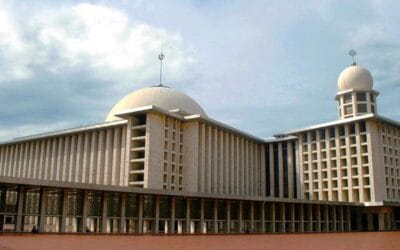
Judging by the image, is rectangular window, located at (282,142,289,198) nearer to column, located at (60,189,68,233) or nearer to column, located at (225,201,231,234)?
column, located at (225,201,231,234)

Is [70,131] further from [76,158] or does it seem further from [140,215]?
[140,215]

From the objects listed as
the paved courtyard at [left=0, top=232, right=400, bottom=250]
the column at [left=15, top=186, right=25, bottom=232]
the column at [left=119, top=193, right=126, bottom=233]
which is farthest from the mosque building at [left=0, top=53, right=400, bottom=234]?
the paved courtyard at [left=0, top=232, right=400, bottom=250]

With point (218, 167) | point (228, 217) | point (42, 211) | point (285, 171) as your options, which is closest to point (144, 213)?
point (228, 217)

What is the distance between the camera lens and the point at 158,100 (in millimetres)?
68000

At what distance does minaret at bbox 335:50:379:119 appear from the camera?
242ft

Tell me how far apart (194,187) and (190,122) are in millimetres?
8780

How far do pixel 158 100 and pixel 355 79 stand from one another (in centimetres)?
3226

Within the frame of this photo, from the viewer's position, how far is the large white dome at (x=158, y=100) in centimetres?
6800

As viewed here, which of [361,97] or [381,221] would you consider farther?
[361,97]

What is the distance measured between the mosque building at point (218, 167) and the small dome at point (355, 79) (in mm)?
175

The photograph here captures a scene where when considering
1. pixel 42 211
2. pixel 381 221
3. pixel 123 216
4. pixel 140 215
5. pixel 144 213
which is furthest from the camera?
pixel 381 221

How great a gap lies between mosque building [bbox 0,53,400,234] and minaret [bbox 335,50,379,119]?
162mm

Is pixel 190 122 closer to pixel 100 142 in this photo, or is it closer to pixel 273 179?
pixel 100 142

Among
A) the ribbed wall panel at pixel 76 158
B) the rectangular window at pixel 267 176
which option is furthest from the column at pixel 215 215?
the rectangular window at pixel 267 176
